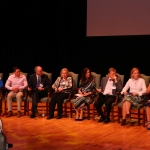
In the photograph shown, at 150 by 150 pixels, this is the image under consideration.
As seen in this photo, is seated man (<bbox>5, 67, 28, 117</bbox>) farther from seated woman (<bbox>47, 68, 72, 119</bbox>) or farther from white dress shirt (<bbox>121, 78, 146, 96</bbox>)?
white dress shirt (<bbox>121, 78, 146, 96</bbox>)

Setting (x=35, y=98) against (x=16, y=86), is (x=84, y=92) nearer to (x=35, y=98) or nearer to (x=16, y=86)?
(x=35, y=98)

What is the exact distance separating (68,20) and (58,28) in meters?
0.38

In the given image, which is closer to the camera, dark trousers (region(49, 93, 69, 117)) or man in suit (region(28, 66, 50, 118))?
dark trousers (region(49, 93, 69, 117))

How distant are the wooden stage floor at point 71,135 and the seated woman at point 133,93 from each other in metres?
0.33

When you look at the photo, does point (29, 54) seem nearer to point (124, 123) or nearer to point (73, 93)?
point (73, 93)

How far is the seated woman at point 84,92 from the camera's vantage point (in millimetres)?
8039

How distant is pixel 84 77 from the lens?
8.26 metres

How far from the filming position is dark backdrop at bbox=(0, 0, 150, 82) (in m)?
10.2

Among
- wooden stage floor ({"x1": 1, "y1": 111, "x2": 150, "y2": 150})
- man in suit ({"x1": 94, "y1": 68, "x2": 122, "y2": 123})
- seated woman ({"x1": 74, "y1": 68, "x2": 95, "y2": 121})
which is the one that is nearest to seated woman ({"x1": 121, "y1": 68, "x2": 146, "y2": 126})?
man in suit ({"x1": 94, "y1": 68, "x2": 122, "y2": 123})

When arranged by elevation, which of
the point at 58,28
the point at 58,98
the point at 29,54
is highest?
the point at 58,28

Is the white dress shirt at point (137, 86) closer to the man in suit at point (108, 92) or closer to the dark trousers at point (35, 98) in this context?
the man in suit at point (108, 92)

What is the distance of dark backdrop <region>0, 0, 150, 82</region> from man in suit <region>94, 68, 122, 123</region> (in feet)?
6.85

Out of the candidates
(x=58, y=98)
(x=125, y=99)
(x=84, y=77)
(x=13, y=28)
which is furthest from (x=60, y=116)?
(x=13, y=28)

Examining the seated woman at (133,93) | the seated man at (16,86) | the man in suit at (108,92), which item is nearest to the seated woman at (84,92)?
the man in suit at (108,92)
